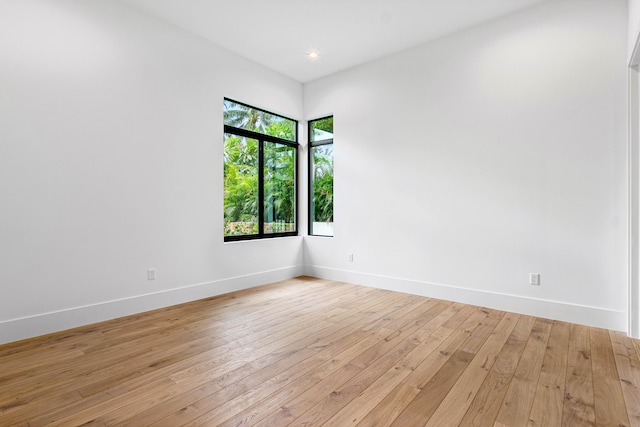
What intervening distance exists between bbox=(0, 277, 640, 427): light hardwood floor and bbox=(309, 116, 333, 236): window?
199 centimetres

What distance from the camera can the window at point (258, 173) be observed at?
4285 mm

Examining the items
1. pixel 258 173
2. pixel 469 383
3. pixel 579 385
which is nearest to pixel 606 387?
pixel 579 385

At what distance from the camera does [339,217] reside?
4.78m

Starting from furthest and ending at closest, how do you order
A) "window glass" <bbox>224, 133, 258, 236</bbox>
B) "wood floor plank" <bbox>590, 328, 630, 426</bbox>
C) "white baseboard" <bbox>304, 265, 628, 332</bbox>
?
"window glass" <bbox>224, 133, 258, 236</bbox> < "white baseboard" <bbox>304, 265, 628, 332</bbox> < "wood floor plank" <bbox>590, 328, 630, 426</bbox>

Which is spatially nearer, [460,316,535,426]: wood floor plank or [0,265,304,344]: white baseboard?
[460,316,535,426]: wood floor plank

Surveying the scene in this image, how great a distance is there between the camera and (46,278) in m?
2.76

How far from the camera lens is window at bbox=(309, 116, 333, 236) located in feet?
16.3

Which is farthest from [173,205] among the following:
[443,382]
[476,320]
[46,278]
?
[476,320]

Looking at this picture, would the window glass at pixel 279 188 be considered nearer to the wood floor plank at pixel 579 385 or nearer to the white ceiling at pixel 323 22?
the white ceiling at pixel 323 22

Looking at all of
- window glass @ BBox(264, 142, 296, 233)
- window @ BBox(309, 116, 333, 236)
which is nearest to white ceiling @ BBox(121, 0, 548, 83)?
window @ BBox(309, 116, 333, 236)

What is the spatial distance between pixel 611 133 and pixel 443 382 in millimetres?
2636

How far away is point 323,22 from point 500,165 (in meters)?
2.40

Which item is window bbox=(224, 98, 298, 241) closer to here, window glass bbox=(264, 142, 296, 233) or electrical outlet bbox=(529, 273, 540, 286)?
window glass bbox=(264, 142, 296, 233)

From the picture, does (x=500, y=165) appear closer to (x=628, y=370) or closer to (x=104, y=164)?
(x=628, y=370)
